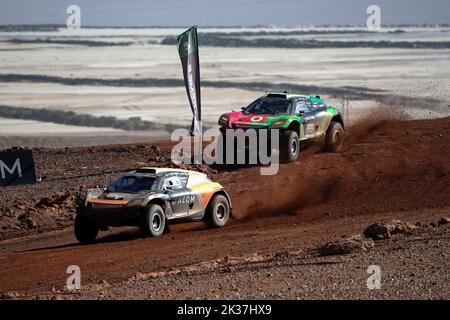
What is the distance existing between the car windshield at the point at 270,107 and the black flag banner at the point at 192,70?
1.16m

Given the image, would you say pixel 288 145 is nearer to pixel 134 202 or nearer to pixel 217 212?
pixel 217 212

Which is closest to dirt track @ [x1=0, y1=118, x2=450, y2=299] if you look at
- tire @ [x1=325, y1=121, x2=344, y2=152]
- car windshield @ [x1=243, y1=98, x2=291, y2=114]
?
tire @ [x1=325, y1=121, x2=344, y2=152]

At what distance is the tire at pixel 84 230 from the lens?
54.2ft

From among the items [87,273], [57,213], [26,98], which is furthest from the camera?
[26,98]

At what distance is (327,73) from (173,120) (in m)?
21.3

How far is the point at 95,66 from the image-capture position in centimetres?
6444

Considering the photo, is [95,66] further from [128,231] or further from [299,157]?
[128,231]

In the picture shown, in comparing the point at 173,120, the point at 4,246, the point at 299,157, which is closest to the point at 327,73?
the point at 173,120

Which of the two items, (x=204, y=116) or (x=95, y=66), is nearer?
(x=204, y=116)

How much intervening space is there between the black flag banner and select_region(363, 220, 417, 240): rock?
27.5 feet

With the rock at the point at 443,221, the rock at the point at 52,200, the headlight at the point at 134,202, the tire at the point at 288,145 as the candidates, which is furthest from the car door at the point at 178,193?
the tire at the point at 288,145

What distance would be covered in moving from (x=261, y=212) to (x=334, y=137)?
5584 millimetres

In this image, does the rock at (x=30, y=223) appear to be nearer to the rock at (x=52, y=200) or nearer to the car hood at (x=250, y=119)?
the rock at (x=52, y=200)

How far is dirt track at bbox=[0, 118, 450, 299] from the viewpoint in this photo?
1379 centimetres
